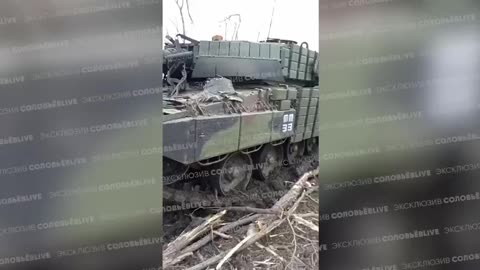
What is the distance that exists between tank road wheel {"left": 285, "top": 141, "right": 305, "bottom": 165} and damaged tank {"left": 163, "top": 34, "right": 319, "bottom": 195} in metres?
0.01

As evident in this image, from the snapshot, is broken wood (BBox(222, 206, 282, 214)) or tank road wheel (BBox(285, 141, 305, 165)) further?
tank road wheel (BBox(285, 141, 305, 165))

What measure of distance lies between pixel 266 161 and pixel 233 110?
133cm

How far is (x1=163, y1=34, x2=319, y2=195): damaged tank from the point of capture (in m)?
3.89

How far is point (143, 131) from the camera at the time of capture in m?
1.49

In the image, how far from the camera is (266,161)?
5.48m

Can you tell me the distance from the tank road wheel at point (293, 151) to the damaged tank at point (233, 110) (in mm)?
15

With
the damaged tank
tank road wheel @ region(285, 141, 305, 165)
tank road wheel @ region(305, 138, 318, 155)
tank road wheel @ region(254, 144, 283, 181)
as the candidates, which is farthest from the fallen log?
tank road wheel @ region(305, 138, 318, 155)

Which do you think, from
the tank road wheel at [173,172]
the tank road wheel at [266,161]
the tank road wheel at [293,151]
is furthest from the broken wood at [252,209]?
the tank road wheel at [293,151]

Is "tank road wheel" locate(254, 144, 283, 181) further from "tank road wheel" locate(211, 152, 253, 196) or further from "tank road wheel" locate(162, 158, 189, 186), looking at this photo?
"tank road wheel" locate(162, 158, 189, 186)

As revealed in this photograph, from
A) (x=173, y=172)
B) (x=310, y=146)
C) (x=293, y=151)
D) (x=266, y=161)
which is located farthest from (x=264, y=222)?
(x=310, y=146)

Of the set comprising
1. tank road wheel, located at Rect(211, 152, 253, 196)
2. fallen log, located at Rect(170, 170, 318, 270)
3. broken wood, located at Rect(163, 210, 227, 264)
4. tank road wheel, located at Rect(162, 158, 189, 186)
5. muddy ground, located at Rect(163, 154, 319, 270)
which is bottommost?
muddy ground, located at Rect(163, 154, 319, 270)

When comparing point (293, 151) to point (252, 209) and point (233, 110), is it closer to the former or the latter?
point (233, 110)

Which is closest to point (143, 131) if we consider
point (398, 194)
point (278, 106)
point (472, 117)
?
point (398, 194)

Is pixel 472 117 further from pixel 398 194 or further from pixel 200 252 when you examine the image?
pixel 200 252
